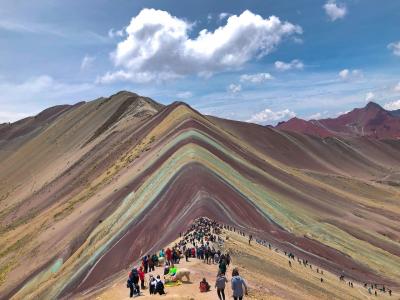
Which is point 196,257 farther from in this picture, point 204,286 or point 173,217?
point 173,217

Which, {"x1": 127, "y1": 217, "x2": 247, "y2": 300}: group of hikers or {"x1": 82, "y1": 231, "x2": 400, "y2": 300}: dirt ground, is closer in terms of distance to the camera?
{"x1": 127, "y1": 217, "x2": 247, "y2": 300}: group of hikers

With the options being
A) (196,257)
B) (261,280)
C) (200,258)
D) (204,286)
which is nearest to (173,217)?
(196,257)

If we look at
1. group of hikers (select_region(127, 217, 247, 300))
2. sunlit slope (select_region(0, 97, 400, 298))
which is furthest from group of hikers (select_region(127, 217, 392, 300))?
sunlit slope (select_region(0, 97, 400, 298))

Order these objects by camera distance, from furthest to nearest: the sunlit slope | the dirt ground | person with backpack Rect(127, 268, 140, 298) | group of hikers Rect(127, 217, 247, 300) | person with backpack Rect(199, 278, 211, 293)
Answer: the sunlit slope < the dirt ground < person with backpack Rect(127, 268, 140, 298) < person with backpack Rect(199, 278, 211, 293) < group of hikers Rect(127, 217, 247, 300)

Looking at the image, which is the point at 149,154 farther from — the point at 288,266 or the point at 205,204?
the point at 288,266

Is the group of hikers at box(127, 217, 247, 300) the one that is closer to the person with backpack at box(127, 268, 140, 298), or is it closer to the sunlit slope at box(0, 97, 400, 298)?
the person with backpack at box(127, 268, 140, 298)

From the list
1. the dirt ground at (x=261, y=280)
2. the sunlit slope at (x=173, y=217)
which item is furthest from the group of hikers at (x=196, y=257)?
the sunlit slope at (x=173, y=217)

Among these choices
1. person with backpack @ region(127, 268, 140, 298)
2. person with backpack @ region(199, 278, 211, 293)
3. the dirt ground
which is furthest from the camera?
the dirt ground
